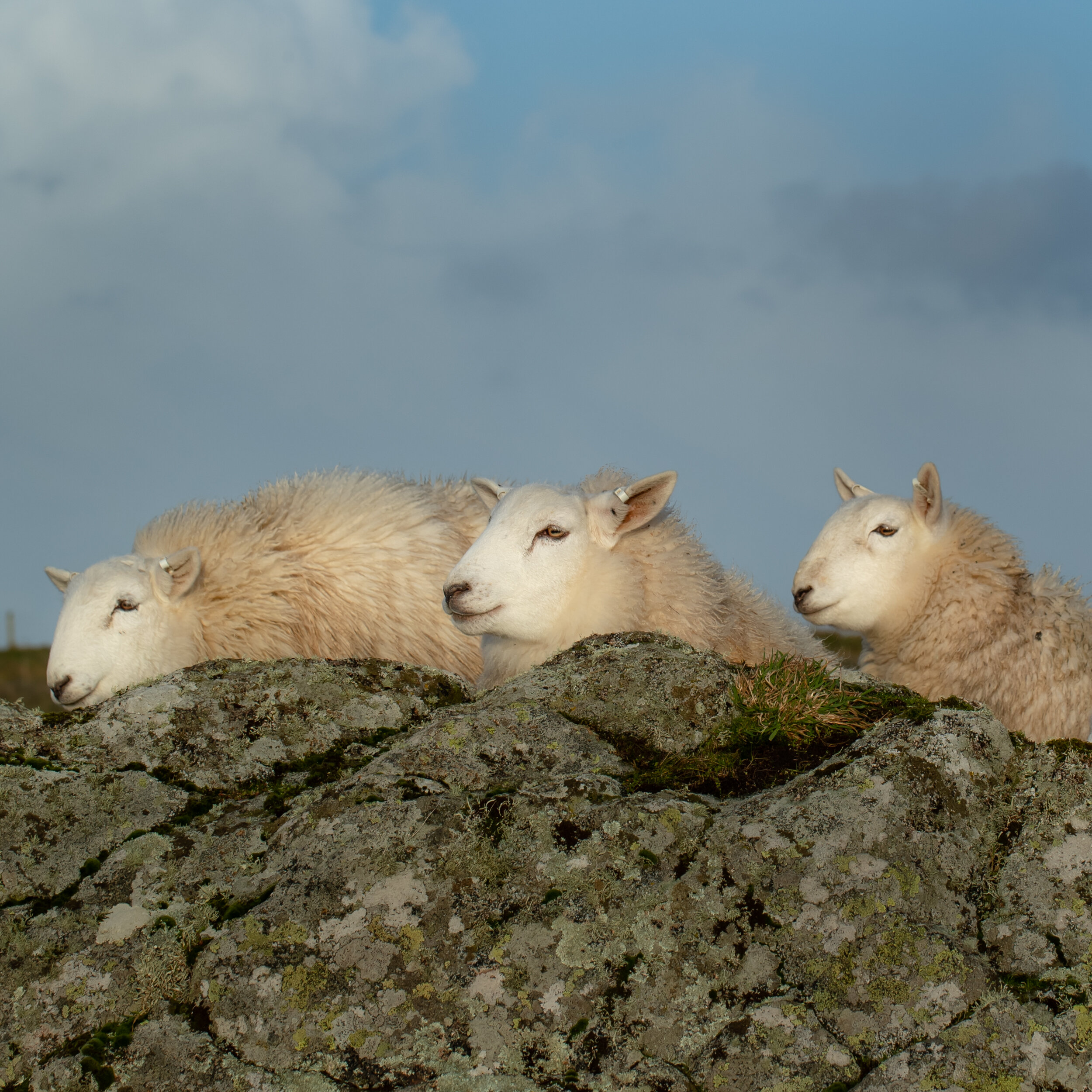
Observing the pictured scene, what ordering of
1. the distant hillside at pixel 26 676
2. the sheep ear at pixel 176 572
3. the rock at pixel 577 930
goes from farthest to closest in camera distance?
the distant hillside at pixel 26 676 → the sheep ear at pixel 176 572 → the rock at pixel 577 930

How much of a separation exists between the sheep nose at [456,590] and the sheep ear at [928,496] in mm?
3511

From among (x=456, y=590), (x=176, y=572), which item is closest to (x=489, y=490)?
(x=456, y=590)

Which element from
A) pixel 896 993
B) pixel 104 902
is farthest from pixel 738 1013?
pixel 104 902

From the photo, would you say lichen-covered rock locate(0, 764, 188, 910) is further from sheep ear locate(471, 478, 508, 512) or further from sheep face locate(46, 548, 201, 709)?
sheep face locate(46, 548, 201, 709)

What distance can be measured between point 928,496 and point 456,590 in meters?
3.63

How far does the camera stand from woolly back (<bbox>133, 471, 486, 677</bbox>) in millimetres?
9133

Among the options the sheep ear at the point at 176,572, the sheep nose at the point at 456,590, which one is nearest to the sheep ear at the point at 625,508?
the sheep nose at the point at 456,590

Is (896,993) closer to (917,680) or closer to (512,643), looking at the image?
(512,643)

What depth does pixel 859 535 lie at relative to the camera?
827 centimetres

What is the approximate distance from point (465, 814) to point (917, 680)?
17.6 ft

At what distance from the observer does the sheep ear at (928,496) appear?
26.9ft

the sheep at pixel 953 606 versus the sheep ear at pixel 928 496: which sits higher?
the sheep ear at pixel 928 496

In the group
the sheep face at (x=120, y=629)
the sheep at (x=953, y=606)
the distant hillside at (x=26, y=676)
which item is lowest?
the sheep at (x=953, y=606)

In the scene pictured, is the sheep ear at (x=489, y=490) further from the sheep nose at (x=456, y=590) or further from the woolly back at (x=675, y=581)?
the sheep nose at (x=456, y=590)
